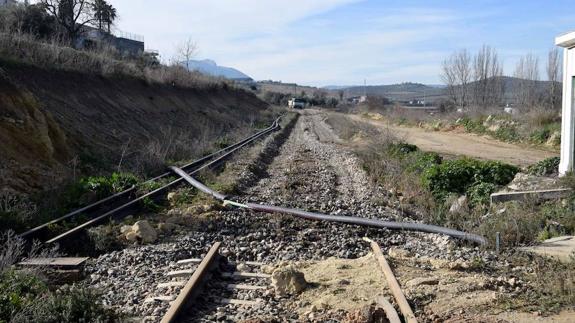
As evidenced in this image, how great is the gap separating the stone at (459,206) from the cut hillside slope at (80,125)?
30.6 ft

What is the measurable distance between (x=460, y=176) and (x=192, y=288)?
1027 centimetres

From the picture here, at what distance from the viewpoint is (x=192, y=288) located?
712 cm

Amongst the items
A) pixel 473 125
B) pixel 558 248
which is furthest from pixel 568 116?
pixel 473 125

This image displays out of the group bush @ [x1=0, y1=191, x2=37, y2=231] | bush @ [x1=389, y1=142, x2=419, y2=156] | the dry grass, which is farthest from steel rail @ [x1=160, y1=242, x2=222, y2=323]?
the dry grass

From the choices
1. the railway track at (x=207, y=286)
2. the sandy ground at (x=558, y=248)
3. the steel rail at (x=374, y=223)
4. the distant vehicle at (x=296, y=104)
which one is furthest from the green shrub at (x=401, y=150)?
the distant vehicle at (x=296, y=104)

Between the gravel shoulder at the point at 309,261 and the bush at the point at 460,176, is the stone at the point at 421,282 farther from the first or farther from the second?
the bush at the point at 460,176

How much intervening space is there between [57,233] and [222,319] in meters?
5.29

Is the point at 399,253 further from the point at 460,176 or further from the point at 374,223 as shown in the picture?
the point at 460,176

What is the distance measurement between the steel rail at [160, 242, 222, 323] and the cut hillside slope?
6.25m

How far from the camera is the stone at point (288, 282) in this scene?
740cm

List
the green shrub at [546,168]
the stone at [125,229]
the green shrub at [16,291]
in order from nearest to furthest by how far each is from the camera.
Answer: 1. the green shrub at [16,291]
2. the stone at [125,229]
3. the green shrub at [546,168]

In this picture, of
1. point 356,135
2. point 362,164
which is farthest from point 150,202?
point 356,135

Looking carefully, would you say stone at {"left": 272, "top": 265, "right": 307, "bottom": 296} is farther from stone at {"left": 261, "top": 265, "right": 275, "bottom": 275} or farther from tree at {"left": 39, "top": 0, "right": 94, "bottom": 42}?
tree at {"left": 39, "top": 0, "right": 94, "bottom": 42}

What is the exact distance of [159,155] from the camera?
20.1 meters
